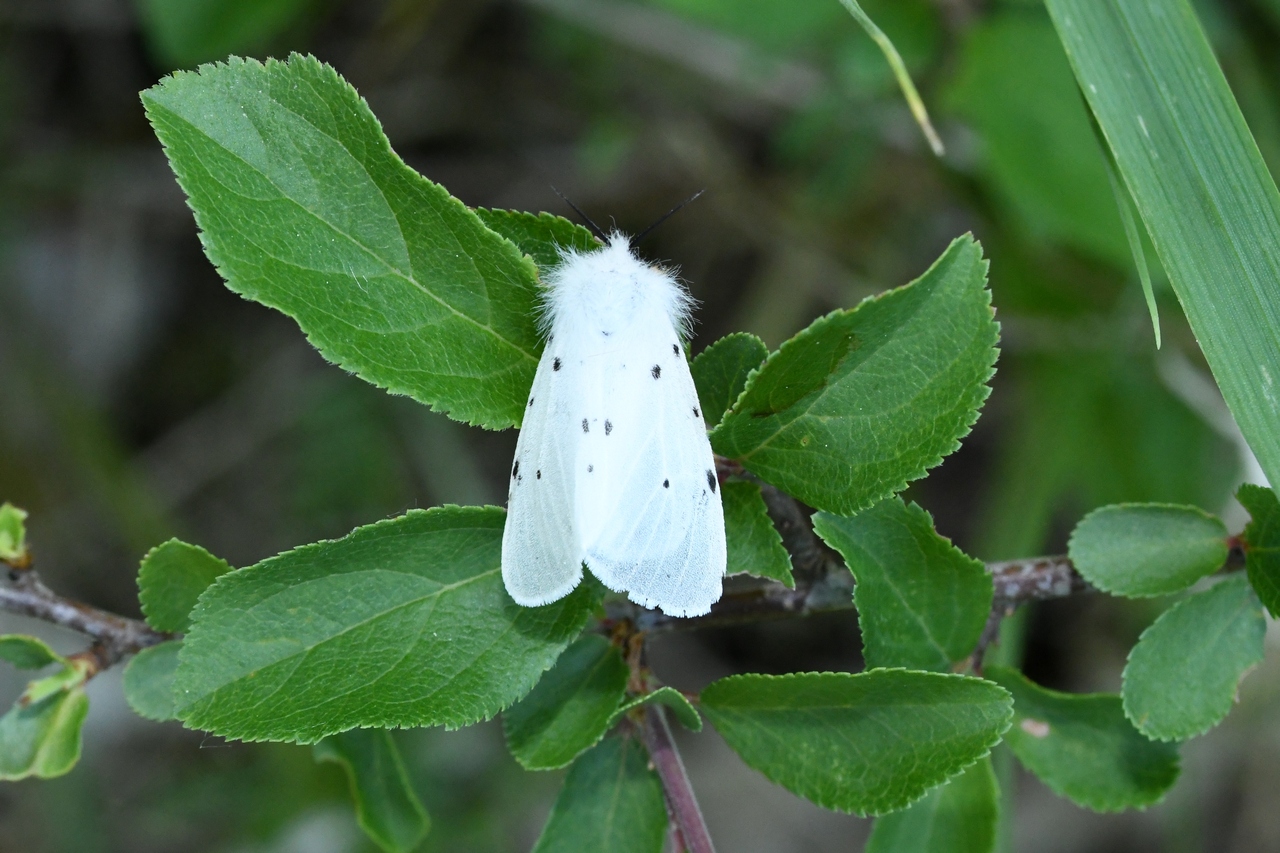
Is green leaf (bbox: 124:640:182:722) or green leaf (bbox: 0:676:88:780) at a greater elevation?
green leaf (bbox: 124:640:182:722)

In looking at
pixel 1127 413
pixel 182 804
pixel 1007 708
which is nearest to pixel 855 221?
pixel 1127 413

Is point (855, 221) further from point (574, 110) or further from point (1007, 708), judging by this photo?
point (1007, 708)

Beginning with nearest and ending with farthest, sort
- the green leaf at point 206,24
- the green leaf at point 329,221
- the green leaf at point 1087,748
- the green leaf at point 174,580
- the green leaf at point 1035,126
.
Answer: the green leaf at point 329,221
the green leaf at point 174,580
the green leaf at point 1087,748
the green leaf at point 1035,126
the green leaf at point 206,24

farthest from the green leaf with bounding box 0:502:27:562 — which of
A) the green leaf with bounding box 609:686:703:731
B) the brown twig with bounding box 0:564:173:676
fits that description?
the green leaf with bounding box 609:686:703:731

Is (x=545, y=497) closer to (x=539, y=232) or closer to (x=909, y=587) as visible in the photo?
(x=539, y=232)

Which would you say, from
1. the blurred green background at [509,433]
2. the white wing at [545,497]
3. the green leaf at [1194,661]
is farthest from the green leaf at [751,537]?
the blurred green background at [509,433]

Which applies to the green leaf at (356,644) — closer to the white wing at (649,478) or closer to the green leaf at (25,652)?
the white wing at (649,478)

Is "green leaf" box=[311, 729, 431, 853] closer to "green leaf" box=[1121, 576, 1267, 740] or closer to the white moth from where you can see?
the white moth
